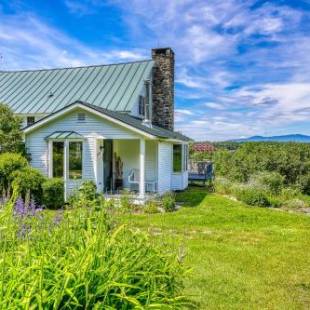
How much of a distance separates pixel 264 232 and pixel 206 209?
3719 millimetres

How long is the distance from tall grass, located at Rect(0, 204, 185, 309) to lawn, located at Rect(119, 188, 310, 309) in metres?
0.66

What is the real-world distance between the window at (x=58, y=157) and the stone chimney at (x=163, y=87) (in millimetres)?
7922

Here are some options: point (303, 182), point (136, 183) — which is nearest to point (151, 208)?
point (136, 183)

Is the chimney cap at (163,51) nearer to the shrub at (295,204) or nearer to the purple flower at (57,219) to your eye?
the shrub at (295,204)

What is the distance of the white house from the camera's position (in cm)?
1545

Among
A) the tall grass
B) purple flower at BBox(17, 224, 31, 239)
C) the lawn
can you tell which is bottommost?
the lawn

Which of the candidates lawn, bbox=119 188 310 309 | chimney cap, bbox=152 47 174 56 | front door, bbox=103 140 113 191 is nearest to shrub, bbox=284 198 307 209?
lawn, bbox=119 188 310 309

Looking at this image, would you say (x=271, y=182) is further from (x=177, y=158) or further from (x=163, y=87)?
(x=163, y=87)

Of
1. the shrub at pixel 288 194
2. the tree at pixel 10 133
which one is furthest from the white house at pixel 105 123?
the shrub at pixel 288 194

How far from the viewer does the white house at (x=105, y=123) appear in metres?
15.4

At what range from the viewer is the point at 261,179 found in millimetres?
17844

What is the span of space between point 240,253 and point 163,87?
1566 centimetres

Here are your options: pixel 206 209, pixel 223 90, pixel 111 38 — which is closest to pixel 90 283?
pixel 206 209

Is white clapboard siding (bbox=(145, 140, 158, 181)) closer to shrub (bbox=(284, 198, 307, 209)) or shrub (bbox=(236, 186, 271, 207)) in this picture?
shrub (bbox=(236, 186, 271, 207))
